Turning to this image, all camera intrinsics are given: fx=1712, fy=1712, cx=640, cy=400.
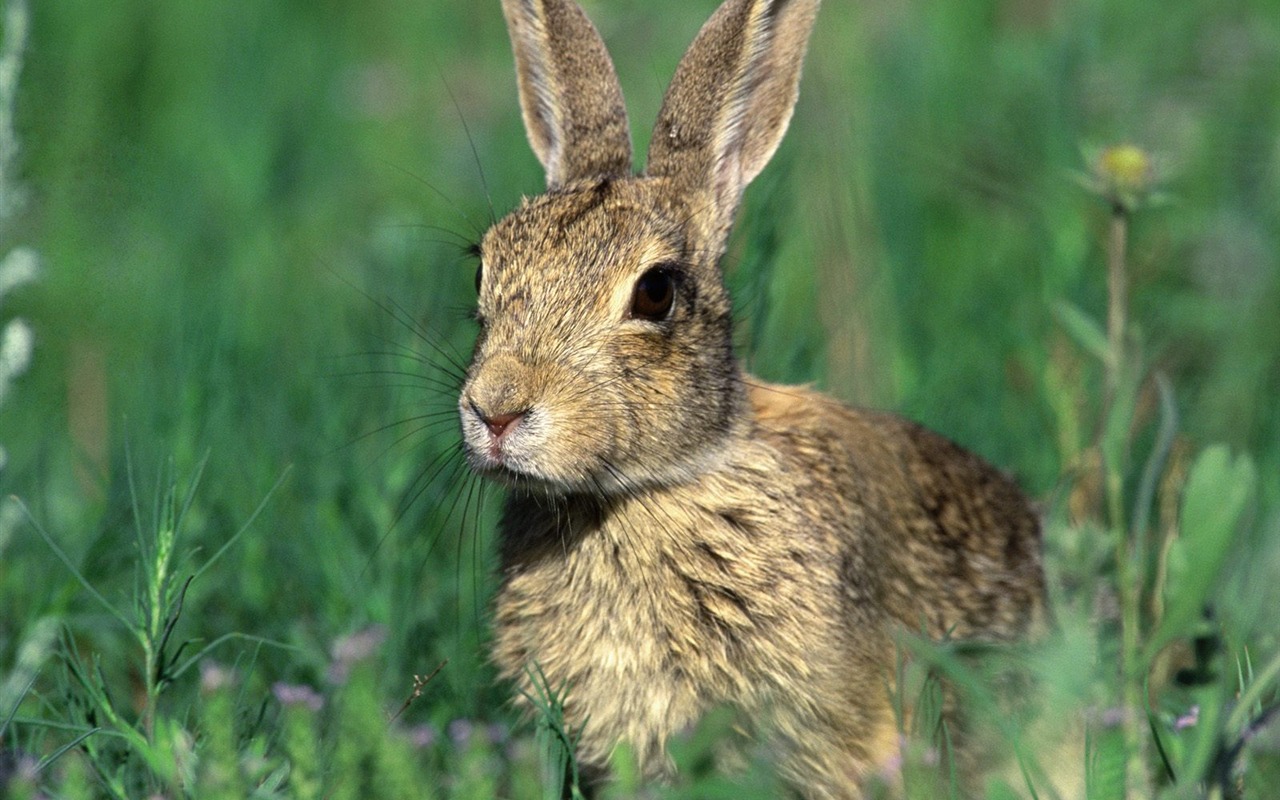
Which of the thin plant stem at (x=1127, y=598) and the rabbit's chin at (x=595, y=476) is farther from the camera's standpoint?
the rabbit's chin at (x=595, y=476)

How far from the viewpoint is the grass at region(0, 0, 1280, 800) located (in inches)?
112

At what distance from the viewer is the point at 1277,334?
5.27 meters

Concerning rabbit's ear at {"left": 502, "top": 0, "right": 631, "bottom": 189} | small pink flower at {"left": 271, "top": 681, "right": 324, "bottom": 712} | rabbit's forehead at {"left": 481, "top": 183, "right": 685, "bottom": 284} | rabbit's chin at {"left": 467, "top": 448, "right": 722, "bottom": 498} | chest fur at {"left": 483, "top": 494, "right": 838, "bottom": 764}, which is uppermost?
rabbit's ear at {"left": 502, "top": 0, "right": 631, "bottom": 189}

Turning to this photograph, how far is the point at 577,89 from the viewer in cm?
407

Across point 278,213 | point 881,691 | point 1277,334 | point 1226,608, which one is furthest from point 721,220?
point 278,213

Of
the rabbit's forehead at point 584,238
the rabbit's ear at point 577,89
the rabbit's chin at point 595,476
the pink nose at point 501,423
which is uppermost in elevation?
the rabbit's ear at point 577,89

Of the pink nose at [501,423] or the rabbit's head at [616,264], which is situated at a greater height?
the rabbit's head at [616,264]

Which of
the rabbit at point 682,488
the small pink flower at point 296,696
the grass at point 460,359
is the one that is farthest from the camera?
the rabbit at point 682,488

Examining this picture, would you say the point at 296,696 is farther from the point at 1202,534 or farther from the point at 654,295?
the point at 1202,534

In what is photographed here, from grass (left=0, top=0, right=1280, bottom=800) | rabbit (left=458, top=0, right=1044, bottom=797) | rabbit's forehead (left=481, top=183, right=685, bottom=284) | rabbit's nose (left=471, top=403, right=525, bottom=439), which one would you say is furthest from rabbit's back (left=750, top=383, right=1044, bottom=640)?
rabbit's nose (left=471, top=403, right=525, bottom=439)

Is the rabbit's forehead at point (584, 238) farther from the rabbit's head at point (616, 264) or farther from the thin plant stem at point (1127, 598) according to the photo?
the thin plant stem at point (1127, 598)

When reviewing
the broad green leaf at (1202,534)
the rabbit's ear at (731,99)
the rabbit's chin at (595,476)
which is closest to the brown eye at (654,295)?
the rabbit's chin at (595,476)

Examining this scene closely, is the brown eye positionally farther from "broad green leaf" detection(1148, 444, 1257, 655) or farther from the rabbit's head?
"broad green leaf" detection(1148, 444, 1257, 655)

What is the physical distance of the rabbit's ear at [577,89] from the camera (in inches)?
159
